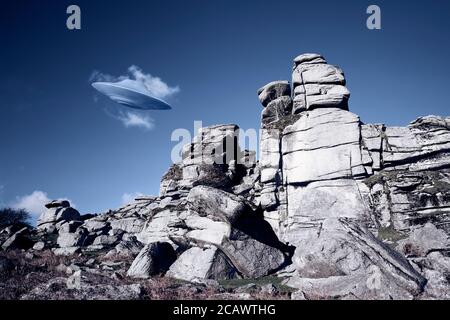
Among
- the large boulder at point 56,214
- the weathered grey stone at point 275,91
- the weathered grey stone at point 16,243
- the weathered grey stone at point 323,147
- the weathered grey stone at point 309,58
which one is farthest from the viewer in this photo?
the large boulder at point 56,214

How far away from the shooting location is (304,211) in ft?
114

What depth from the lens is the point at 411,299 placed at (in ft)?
43.1

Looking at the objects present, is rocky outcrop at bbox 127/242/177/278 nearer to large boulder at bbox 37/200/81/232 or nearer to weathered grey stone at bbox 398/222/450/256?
weathered grey stone at bbox 398/222/450/256

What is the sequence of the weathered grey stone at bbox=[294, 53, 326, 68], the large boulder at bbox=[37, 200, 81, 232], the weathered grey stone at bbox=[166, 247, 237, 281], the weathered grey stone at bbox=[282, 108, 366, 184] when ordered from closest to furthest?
1. the weathered grey stone at bbox=[166, 247, 237, 281]
2. the weathered grey stone at bbox=[282, 108, 366, 184]
3. the weathered grey stone at bbox=[294, 53, 326, 68]
4. the large boulder at bbox=[37, 200, 81, 232]

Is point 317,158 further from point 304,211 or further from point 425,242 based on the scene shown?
point 425,242

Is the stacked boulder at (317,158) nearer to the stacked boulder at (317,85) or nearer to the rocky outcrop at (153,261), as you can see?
the stacked boulder at (317,85)

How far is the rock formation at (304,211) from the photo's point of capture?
17.3 m

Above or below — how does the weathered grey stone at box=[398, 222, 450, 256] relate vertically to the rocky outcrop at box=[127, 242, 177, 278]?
above

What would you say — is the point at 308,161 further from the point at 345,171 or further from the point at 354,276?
the point at 354,276

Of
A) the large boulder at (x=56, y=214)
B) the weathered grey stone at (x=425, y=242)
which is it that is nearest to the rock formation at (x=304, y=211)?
the weathered grey stone at (x=425, y=242)

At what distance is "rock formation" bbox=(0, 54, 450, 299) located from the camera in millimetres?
17328

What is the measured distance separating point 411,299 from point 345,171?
23424 mm

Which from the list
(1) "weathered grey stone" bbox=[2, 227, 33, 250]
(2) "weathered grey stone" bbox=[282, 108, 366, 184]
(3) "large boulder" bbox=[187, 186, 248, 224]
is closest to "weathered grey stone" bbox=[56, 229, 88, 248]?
(1) "weathered grey stone" bbox=[2, 227, 33, 250]
